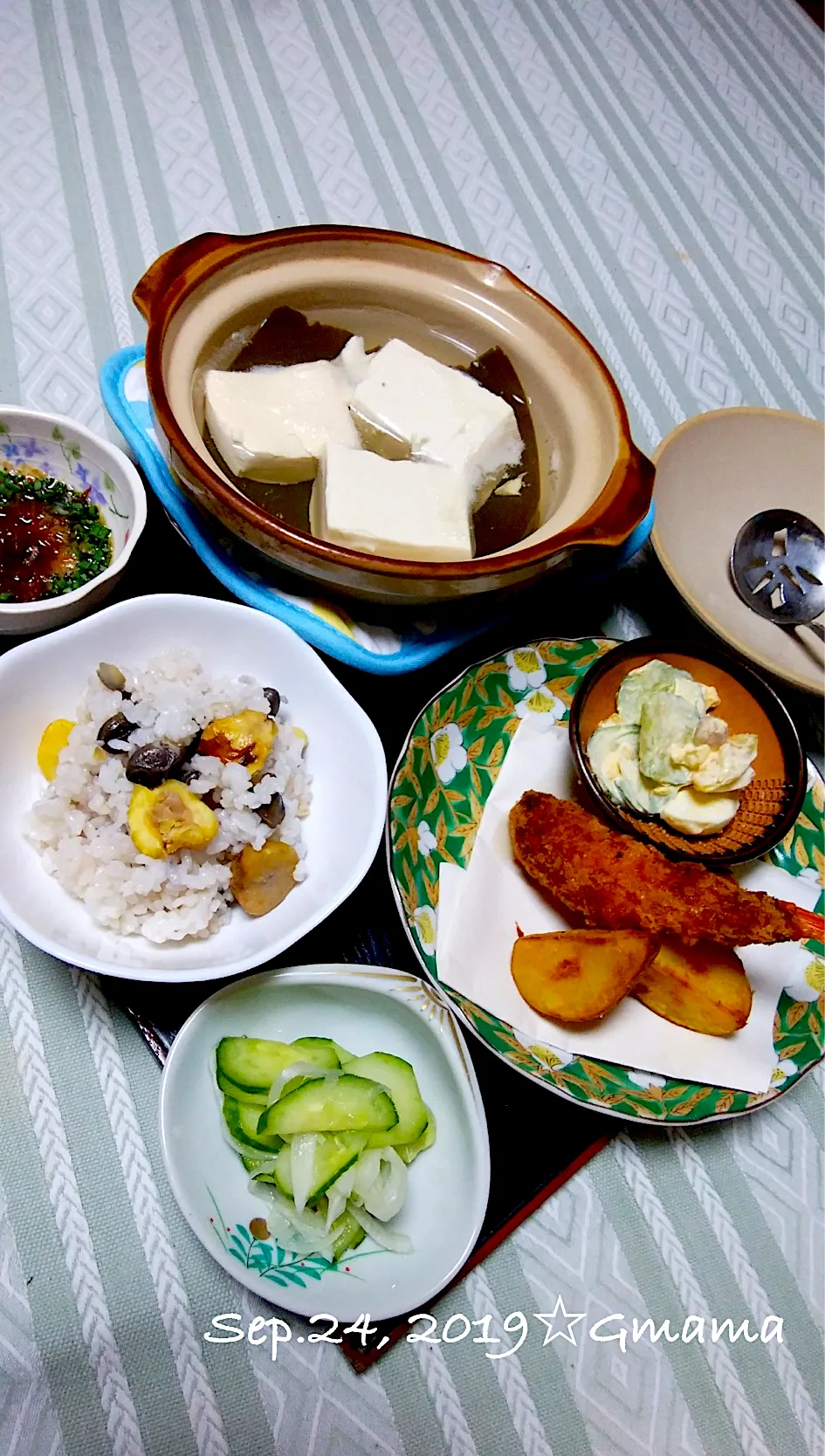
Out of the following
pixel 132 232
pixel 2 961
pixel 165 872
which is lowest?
pixel 2 961

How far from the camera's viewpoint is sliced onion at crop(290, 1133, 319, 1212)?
1037 mm

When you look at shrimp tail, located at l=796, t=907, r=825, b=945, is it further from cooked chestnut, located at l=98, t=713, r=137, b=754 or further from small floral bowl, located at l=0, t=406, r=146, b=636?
small floral bowl, located at l=0, t=406, r=146, b=636

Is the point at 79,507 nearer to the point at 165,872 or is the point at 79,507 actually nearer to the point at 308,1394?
the point at 165,872

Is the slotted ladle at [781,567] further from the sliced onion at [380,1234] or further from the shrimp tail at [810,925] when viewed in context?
the sliced onion at [380,1234]

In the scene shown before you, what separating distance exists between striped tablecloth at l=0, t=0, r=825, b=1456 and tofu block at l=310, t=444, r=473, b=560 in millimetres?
631

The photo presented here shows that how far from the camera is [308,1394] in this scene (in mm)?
1073

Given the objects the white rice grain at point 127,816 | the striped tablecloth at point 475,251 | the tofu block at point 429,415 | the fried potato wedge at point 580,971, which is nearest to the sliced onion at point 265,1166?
the striped tablecloth at point 475,251

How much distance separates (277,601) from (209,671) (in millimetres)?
164

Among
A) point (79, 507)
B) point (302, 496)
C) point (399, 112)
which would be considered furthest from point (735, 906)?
point (399, 112)

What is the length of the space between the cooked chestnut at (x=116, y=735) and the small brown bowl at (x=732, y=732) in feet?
2.17

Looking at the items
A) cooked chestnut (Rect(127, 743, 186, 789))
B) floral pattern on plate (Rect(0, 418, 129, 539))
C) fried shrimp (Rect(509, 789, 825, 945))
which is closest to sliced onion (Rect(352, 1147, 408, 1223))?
fried shrimp (Rect(509, 789, 825, 945))

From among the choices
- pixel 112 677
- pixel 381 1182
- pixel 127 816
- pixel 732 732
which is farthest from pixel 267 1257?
pixel 732 732

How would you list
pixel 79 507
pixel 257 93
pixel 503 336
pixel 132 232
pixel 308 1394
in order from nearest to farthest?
pixel 308 1394 → pixel 79 507 → pixel 503 336 → pixel 132 232 → pixel 257 93

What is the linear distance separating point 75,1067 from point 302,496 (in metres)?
0.92
